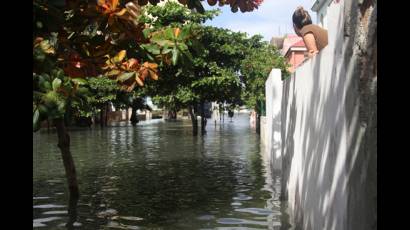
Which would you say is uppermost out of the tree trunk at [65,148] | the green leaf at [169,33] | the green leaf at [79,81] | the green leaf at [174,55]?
the green leaf at [169,33]

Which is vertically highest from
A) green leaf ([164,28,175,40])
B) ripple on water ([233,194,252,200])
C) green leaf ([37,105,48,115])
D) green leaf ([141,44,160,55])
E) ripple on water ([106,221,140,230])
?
green leaf ([164,28,175,40])

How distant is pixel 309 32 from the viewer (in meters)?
7.76

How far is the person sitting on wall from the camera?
25.3 ft

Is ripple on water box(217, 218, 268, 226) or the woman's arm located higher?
the woman's arm

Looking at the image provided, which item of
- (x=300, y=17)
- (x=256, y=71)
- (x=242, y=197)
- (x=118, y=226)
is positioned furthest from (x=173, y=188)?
(x=256, y=71)

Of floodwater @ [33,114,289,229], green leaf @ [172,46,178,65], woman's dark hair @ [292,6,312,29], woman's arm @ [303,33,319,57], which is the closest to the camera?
green leaf @ [172,46,178,65]

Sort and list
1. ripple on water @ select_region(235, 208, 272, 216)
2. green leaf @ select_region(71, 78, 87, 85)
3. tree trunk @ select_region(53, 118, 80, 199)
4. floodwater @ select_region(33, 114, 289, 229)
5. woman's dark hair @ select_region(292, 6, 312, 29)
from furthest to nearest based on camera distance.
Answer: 1. tree trunk @ select_region(53, 118, 80, 199)
2. ripple on water @ select_region(235, 208, 272, 216)
3. woman's dark hair @ select_region(292, 6, 312, 29)
4. floodwater @ select_region(33, 114, 289, 229)
5. green leaf @ select_region(71, 78, 87, 85)

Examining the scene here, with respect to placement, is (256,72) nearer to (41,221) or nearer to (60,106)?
(41,221)

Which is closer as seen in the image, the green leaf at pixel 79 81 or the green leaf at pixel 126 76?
the green leaf at pixel 79 81

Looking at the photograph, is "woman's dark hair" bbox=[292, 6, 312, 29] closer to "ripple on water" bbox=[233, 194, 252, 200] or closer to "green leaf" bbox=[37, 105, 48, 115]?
"ripple on water" bbox=[233, 194, 252, 200]

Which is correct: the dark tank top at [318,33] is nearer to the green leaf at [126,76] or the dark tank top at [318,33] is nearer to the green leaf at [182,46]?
Answer: the green leaf at [182,46]

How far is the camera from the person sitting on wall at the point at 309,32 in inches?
304

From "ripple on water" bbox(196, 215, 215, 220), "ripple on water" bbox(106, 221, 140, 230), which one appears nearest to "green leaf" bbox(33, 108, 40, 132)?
"ripple on water" bbox(106, 221, 140, 230)

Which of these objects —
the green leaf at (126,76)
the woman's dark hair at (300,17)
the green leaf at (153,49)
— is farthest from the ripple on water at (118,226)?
the woman's dark hair at (300,17)
